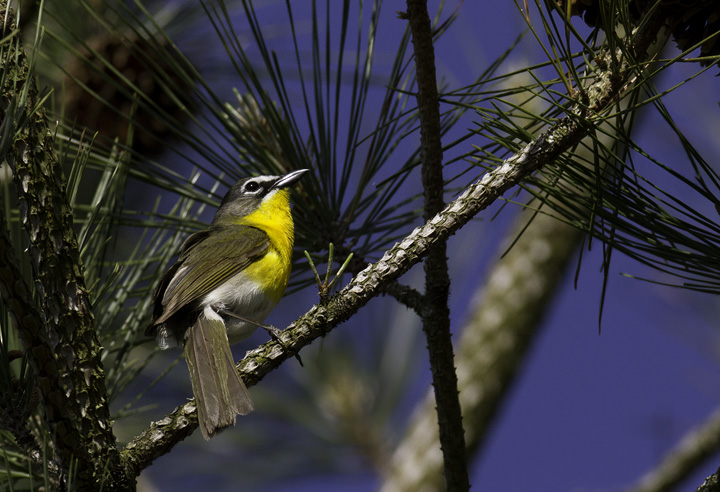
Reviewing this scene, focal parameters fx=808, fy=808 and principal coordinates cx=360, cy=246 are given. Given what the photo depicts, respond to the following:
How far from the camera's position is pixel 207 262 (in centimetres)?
361

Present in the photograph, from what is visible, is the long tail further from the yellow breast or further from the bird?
the yellow breast

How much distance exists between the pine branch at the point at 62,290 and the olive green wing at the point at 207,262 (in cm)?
120

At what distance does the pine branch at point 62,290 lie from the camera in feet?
6.03

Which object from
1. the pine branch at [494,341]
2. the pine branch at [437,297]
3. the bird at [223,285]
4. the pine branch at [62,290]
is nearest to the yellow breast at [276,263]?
the bird at [223,285]

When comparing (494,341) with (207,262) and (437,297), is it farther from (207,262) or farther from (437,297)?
(437,297)

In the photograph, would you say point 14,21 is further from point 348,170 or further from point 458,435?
point 458,435

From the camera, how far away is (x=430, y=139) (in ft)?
8.13


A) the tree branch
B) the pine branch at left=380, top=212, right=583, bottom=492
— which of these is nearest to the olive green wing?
the tree branch

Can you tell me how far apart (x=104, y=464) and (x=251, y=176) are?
5.15 ft

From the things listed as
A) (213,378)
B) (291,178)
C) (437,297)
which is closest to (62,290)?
(213,378)

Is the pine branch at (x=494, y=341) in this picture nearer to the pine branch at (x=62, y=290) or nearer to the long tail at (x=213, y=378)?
the long tail at (x=213, y=378)

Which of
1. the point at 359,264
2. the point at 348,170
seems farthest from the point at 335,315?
the point at 348,170

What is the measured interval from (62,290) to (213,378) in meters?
0.96

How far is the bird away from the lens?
10.5 feet
